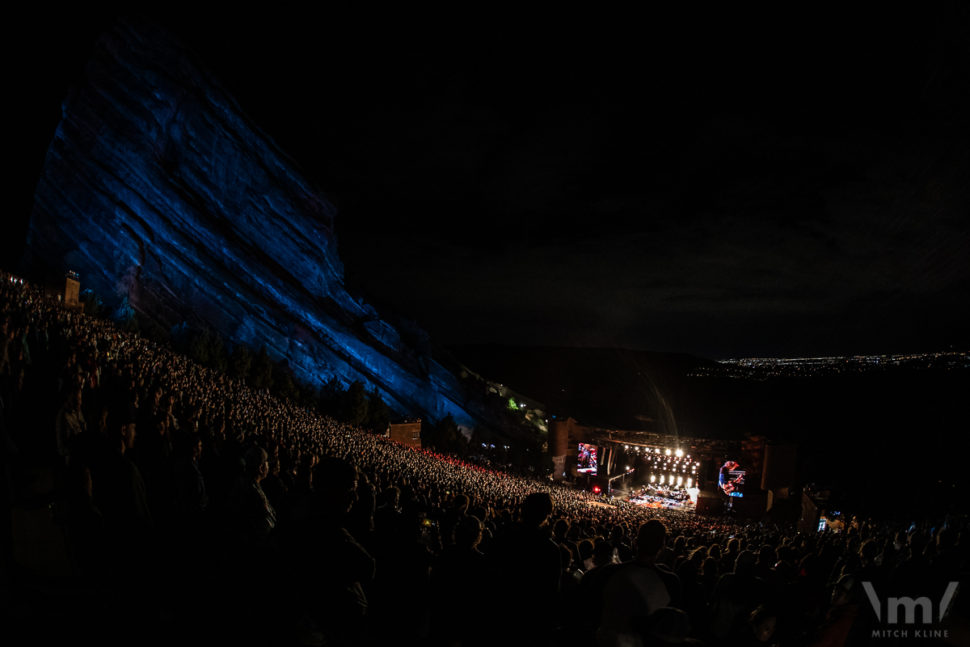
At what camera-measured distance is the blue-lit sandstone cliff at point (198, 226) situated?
5203 centimetres

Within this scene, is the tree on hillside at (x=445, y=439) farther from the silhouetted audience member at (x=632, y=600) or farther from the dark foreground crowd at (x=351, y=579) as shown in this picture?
the silhouetted audience member at (x=632, y=600)

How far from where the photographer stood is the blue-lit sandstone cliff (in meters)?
52.0

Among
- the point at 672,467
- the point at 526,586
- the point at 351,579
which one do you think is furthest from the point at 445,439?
the point at 351,579

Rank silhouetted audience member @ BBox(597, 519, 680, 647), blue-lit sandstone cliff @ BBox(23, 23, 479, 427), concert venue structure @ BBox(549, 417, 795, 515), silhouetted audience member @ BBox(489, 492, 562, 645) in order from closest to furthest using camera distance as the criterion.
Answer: silhouetted audience member @ BBox(597, 519, 680, 647), silhouetted audience member @ BBox(489, 492, 562, 645), concert venue structure @ BBox(549, 417, 795, 515), blue-lit sandstone cliff @ BBox(23, 23, 479, 427)

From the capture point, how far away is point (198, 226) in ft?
196

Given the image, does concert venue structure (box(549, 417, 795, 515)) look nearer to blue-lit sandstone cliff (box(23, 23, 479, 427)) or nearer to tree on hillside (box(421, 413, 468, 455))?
tree on hillside (box(421, 413, 468, 455))

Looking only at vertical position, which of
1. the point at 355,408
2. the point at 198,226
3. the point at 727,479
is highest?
the point at 198,226

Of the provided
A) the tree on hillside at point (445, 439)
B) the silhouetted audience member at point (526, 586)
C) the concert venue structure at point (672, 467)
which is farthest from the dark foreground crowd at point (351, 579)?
the tree on hillside at point (445, 439)

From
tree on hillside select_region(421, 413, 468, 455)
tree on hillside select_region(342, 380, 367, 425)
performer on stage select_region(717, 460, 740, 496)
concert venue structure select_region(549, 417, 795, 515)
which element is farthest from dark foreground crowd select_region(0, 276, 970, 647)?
tree on hillside select_region(421, 413, 468, 455)

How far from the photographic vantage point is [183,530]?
493cm

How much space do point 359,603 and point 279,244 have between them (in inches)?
2814

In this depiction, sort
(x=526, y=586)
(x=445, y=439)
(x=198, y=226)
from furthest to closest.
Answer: (x=198, y=226)
(x=445, y=439)
(x=526, y=586)

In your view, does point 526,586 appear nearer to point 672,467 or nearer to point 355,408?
point 672,467

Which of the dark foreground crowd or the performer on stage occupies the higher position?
the performer on stage
